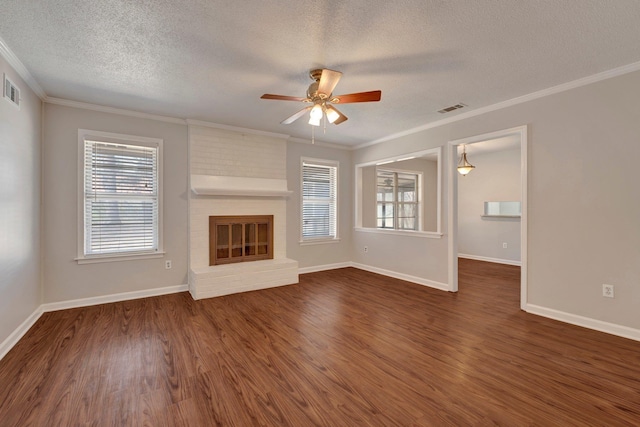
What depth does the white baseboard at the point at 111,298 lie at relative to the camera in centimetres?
360

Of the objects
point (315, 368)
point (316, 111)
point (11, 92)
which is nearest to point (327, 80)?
point (316, 111)

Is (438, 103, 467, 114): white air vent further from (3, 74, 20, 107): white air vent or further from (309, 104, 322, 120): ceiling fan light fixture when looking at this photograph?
(3, 74, 20, 107): white air vent

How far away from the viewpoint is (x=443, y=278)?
4.50m

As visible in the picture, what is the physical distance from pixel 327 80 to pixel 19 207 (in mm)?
3301

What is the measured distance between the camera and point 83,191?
375cm

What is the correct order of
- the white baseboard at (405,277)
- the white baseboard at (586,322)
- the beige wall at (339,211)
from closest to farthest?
the white baseboard at (586,322) < the white baseboard at (405,277) < the beige wall at (339,211)

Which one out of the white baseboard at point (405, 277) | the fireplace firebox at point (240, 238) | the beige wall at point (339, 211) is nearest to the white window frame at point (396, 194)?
the beige wall at point (339, 211)

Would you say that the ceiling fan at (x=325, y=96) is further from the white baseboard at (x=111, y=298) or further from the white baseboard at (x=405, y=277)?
the white baseboard at (x=111, y=298)

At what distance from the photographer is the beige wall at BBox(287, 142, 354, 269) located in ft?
18.1

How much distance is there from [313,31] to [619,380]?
349 cm

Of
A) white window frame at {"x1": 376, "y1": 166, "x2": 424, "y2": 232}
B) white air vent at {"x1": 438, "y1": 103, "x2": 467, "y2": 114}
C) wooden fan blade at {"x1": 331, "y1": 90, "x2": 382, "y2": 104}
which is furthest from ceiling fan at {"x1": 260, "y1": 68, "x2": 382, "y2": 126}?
white window frame at {"x1": 376, "y1": 166, "x2": 424, "y2": 232}

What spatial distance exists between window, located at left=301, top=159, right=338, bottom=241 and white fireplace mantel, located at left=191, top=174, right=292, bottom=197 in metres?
0.64

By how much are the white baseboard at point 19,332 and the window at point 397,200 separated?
592 cm

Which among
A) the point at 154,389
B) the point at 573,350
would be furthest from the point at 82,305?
the point at 573,350
